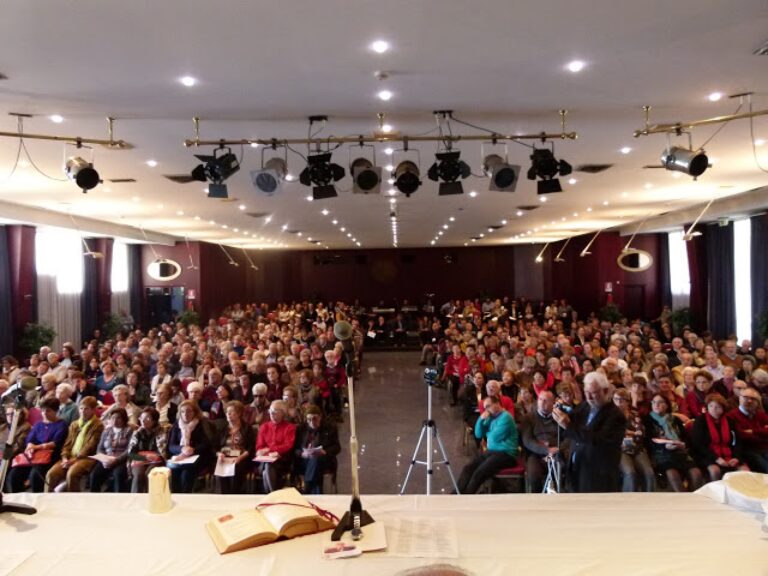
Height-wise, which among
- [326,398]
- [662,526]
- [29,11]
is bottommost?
[326,398]

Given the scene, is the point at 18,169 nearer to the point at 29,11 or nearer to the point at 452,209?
the point at 29,11

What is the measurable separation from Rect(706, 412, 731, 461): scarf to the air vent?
3.92 metres

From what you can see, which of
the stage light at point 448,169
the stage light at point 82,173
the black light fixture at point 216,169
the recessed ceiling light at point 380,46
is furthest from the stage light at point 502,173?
the stage light at point 82,173

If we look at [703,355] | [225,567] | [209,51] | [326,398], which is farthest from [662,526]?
[703,355]

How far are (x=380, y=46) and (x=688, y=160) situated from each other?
2.98 meters

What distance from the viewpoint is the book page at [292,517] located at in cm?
237

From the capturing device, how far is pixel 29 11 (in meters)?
3.16

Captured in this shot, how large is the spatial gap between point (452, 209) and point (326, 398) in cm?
610

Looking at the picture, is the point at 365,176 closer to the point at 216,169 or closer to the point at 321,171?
the point at 321,171

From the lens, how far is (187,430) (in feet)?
17.5

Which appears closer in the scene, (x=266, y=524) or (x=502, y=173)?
(x=266, y=524)

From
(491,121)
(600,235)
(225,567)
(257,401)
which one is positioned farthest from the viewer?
(600,235)

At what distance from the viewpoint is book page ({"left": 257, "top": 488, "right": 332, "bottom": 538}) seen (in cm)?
237

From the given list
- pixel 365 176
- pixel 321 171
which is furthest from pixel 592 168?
pixel 321 171
